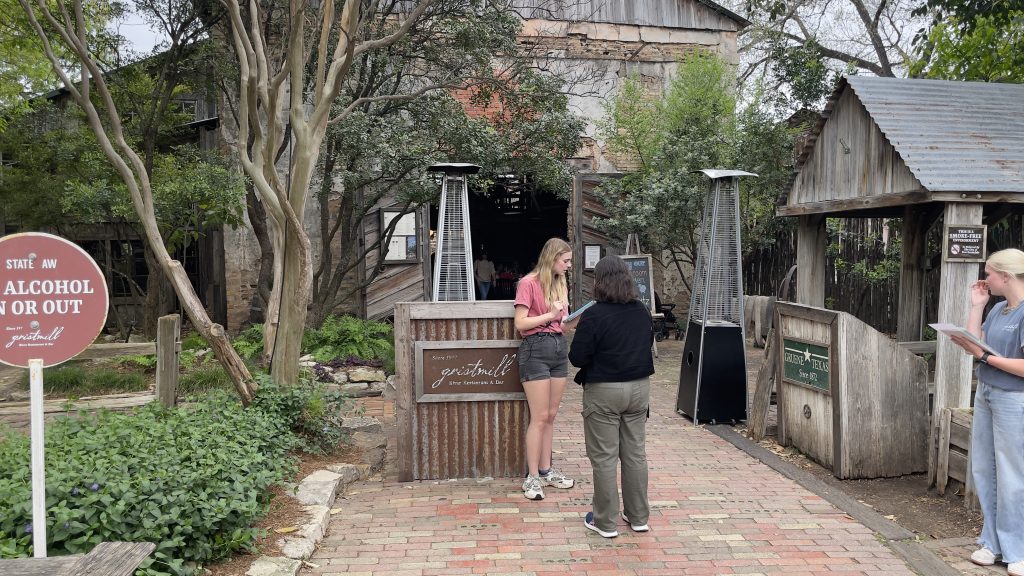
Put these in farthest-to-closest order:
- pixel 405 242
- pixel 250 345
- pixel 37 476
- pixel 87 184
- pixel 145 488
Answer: pixel 405 242
pixel 87 184
pixel 250 345
pixel 145 488
pixel 37 476

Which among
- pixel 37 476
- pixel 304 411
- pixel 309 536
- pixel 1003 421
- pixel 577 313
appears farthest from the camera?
pixel 304 411

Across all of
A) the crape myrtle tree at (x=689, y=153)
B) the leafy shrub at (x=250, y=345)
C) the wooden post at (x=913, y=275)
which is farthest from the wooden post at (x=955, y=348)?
the leafy shrub at (x=250, y=345)

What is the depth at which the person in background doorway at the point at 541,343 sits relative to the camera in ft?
17.6

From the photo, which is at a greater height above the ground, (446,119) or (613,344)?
(446,119)

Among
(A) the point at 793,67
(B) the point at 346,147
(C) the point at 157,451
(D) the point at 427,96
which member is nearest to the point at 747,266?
(A) the point at 793,67

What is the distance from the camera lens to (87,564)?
2994 millimetres

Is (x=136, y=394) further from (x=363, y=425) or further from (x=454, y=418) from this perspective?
(x=454, y=418)

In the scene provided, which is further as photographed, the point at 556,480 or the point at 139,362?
the point at 139,362

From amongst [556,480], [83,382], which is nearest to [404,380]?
[556,480]

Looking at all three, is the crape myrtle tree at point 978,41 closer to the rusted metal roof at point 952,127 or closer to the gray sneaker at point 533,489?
the rusted metal roof at point 952,127

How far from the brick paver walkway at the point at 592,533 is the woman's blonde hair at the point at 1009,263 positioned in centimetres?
181

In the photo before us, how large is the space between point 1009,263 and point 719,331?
356 centimetres

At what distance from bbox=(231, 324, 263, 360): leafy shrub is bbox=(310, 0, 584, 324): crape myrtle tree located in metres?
0.86

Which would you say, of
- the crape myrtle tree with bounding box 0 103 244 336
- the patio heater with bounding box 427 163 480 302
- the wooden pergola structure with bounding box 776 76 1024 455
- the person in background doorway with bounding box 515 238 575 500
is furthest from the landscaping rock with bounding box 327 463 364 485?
the crape myrtle tree with bounding box 0 103 244 336
